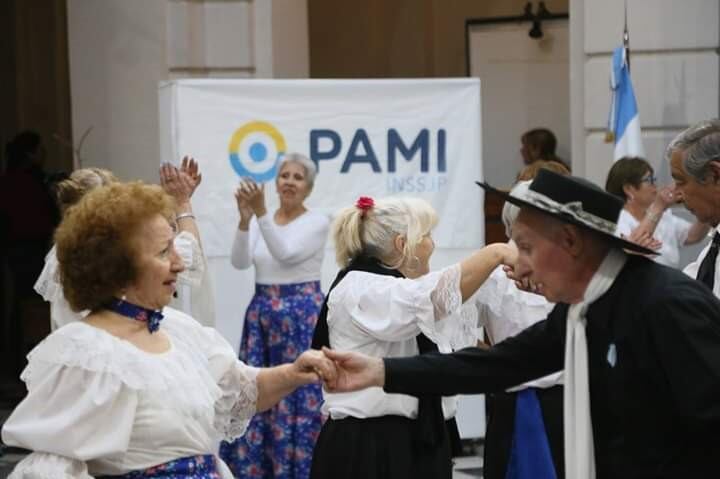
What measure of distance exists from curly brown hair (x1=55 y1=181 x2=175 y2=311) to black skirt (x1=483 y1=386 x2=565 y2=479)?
76.5 inches

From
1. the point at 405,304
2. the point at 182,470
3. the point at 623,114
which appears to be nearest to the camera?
the point at 182,470

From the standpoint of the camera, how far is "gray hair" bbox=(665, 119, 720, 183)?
4.69 m

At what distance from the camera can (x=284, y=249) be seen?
7395 mm

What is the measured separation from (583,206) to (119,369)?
46.8 inches

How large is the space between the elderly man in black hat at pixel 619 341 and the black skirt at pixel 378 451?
1.48 metres

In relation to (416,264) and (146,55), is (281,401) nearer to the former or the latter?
(416,264)

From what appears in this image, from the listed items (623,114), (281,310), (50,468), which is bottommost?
(281,310)

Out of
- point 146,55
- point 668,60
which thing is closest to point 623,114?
point 668,60

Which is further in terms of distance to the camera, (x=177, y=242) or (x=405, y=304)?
(x=177, y=242)

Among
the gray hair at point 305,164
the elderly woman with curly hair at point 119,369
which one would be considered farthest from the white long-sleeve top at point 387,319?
the gray hair at point 305,164

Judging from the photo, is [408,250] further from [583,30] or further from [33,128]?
[33,128]

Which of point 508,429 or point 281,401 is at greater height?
point 508,429

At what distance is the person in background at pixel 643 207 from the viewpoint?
766cm

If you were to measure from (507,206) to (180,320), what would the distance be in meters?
1.64
